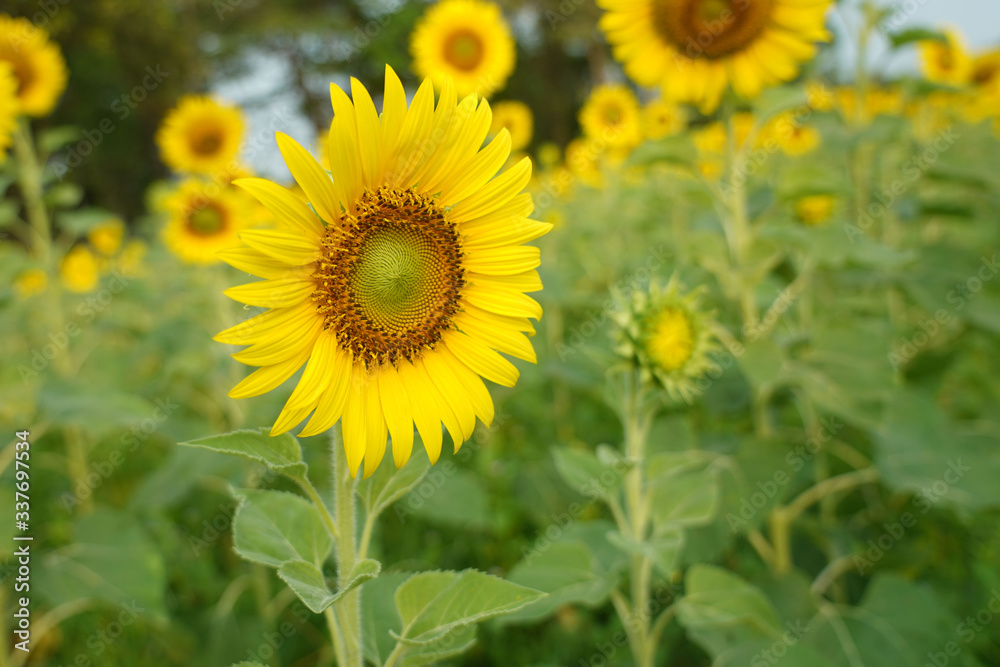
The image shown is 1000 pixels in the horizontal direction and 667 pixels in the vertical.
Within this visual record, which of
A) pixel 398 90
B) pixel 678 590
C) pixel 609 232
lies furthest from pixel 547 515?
pixel 609 232

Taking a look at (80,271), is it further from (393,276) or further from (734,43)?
(393,276)

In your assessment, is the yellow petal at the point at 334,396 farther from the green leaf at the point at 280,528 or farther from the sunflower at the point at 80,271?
the sunflower at the point at 80,271

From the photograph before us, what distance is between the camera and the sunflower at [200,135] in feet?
13.5

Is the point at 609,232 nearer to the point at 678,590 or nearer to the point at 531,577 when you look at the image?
the point at 678,590

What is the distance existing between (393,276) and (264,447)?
37 cm

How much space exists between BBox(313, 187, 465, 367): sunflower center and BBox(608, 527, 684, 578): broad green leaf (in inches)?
25.2

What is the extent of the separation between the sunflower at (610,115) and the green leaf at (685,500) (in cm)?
426

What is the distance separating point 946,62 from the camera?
4.48 m

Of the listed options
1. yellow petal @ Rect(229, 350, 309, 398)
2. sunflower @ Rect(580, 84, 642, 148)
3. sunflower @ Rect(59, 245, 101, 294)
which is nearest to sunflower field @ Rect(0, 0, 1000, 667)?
yellow petal @ Rect(229, 350, 309, 398)

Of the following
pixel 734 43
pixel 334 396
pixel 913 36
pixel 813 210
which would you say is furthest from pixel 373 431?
pixel 913 36

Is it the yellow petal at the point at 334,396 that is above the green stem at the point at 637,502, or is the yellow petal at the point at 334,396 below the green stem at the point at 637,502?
above

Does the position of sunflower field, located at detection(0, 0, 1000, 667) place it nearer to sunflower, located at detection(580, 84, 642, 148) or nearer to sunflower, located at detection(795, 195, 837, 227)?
sunflower, located at detection(795, 195, 837, 227)

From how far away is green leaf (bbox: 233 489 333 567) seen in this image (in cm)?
110

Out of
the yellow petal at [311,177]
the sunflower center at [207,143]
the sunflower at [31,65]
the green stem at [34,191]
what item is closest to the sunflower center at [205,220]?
the sunflower center at [207,143]
